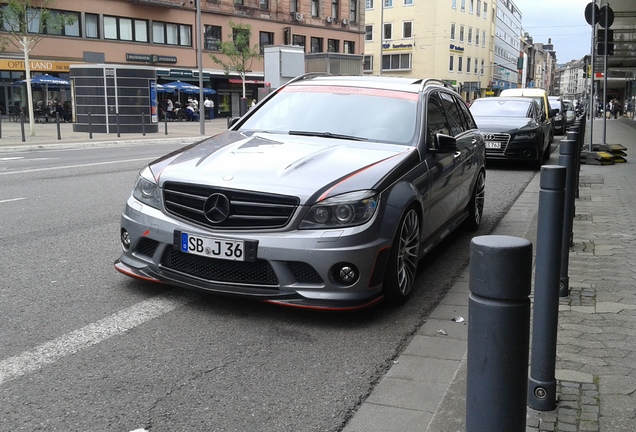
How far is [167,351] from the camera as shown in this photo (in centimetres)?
364

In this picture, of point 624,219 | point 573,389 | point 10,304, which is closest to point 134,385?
point 10,304

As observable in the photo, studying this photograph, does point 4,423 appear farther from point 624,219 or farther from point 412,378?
point 624,219

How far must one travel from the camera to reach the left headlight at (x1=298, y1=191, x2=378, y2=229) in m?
4.00

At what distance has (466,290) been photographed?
500cm

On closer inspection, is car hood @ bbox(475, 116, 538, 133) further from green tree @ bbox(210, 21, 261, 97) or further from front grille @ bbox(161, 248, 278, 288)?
green tree @ bbox(210, 21, 261, 97)

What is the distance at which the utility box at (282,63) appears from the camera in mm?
29609

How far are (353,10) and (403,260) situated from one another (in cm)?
5966

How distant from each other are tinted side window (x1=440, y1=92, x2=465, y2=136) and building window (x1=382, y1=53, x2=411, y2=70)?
238 feet

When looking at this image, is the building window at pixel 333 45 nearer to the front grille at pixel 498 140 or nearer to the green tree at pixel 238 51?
the green tree at pixel 238 51

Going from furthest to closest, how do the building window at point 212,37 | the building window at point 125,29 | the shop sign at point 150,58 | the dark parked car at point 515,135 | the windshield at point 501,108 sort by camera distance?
the building window at point 212,37, the shop sign at point 150,58, the building window at point 125,29, the windshield at point 501,108, the dark parked car at point 515,135

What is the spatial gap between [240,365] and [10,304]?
1.86m

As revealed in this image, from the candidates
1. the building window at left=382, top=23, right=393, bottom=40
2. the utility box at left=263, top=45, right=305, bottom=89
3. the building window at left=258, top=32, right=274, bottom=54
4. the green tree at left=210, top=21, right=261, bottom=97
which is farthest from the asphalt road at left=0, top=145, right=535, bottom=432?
the building window at left=382, top=23, right=393, bottom=40

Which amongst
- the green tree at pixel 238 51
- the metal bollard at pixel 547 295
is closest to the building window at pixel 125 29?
the green tree at pixel 238 51

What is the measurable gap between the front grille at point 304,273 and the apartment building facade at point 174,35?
99.2ft
